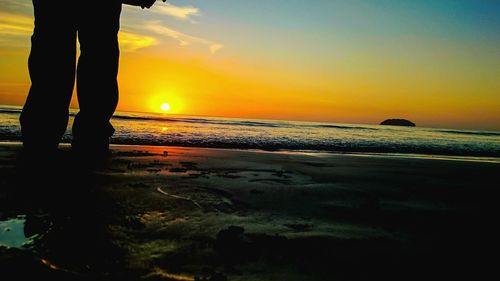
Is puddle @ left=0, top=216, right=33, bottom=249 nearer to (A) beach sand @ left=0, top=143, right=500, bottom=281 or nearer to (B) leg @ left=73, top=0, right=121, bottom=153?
(A) beach sand @ left=0, top=143, right=500, bottom=281

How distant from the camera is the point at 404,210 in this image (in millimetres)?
4836

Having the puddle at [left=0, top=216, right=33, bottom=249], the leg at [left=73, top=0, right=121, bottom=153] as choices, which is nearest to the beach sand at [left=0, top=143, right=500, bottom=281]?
the puddle at [left=0, top=216, right=33, bottom=249]

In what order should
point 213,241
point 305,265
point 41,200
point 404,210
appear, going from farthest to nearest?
point 404,210 → point 41,200 → point 213,241 → point 305,265

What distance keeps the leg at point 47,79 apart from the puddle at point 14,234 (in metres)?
4.06

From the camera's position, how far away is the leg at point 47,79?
672 centimetres

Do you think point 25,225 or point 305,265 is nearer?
point 305,265

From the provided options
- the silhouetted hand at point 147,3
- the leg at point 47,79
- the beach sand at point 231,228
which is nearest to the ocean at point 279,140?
the silhouetted hand at point 147,3

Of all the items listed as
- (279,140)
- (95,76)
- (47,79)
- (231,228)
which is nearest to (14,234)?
(231,228)

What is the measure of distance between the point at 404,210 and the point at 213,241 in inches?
123

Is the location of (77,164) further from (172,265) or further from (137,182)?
(172,265)

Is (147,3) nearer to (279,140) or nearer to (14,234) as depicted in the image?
(14,234)

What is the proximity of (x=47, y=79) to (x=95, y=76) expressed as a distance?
2540mm

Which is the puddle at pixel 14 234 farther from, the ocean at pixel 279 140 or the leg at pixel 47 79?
the ocean at pixel 279 140

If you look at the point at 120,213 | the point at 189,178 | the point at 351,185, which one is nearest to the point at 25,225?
the point at 120,213
